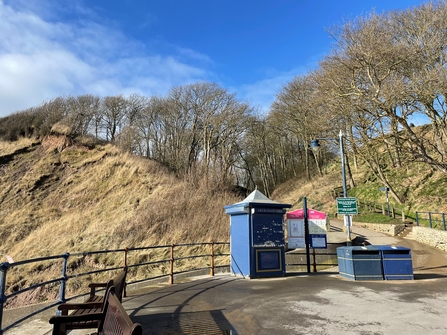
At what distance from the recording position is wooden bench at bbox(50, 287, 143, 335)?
2775mm

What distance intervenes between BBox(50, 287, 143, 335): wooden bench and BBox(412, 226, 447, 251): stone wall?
669 inches

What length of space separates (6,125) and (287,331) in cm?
4122

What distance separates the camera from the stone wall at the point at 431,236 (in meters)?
15.7

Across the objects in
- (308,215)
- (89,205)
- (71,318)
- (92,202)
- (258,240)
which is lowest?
(71,318)

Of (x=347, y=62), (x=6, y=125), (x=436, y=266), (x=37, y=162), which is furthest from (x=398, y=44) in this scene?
(x=6, y=125)

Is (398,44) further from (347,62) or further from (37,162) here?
(37,162)

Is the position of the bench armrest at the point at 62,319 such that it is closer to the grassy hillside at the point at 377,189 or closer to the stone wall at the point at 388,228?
the stone wall at the point at 388,228

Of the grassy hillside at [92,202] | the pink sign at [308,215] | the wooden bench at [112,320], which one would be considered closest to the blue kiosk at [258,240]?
the pink sign at [308,215]

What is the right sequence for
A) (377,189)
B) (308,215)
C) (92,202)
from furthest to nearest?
(377,189) → (92,202) → (308,215)

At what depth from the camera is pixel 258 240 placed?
10258mm

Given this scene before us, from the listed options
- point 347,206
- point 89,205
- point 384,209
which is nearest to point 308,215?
point 347,206

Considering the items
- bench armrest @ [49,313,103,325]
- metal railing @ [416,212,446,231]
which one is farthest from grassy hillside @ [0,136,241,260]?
bench armrest @ [49,313,103,325]

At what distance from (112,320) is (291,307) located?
158 inches

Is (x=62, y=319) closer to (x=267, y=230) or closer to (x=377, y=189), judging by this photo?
(x=267, y=230)
